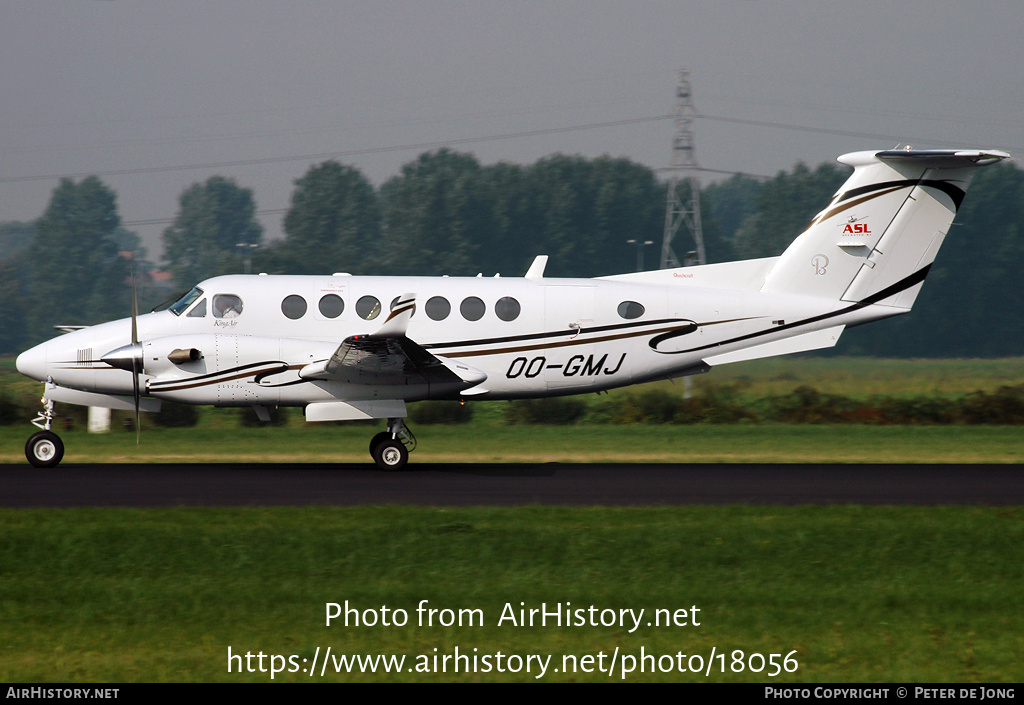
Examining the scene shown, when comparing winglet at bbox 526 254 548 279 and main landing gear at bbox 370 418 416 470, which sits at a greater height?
winglet at bbox 526 254 548 279

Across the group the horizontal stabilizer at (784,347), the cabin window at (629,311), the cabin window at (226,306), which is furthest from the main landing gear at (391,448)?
the horizontal stabilizer at (784,347)

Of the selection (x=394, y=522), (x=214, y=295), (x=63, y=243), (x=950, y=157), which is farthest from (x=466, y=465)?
(x=63, y=243)

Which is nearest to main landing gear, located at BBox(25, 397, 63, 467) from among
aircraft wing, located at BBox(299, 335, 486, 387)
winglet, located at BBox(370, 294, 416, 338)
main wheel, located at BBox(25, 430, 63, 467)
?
main wheel, located at BBox(25, 430, 63, 467)

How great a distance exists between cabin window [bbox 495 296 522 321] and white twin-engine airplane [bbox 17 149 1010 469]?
0.02 metres

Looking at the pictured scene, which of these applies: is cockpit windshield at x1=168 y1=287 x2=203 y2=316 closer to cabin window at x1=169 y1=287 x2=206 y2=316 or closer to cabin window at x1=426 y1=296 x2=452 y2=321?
cabin window at x1=169 y1=287 x2=206 y2=316

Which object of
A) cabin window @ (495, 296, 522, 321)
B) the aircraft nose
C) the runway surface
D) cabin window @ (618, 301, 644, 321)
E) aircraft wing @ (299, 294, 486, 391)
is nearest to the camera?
the runway surface

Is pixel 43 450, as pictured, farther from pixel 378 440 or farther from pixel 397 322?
pixel 397 322

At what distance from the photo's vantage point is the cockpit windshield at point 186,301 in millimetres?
16656

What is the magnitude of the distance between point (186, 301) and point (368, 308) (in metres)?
2.87

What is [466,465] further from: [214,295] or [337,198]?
[337,198]

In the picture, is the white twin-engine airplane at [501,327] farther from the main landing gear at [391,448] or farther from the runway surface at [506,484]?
the runway surface at [506,484]

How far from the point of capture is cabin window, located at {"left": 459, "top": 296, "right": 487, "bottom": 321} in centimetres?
1684

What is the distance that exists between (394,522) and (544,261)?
302 inches

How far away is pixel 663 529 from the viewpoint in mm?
10984
